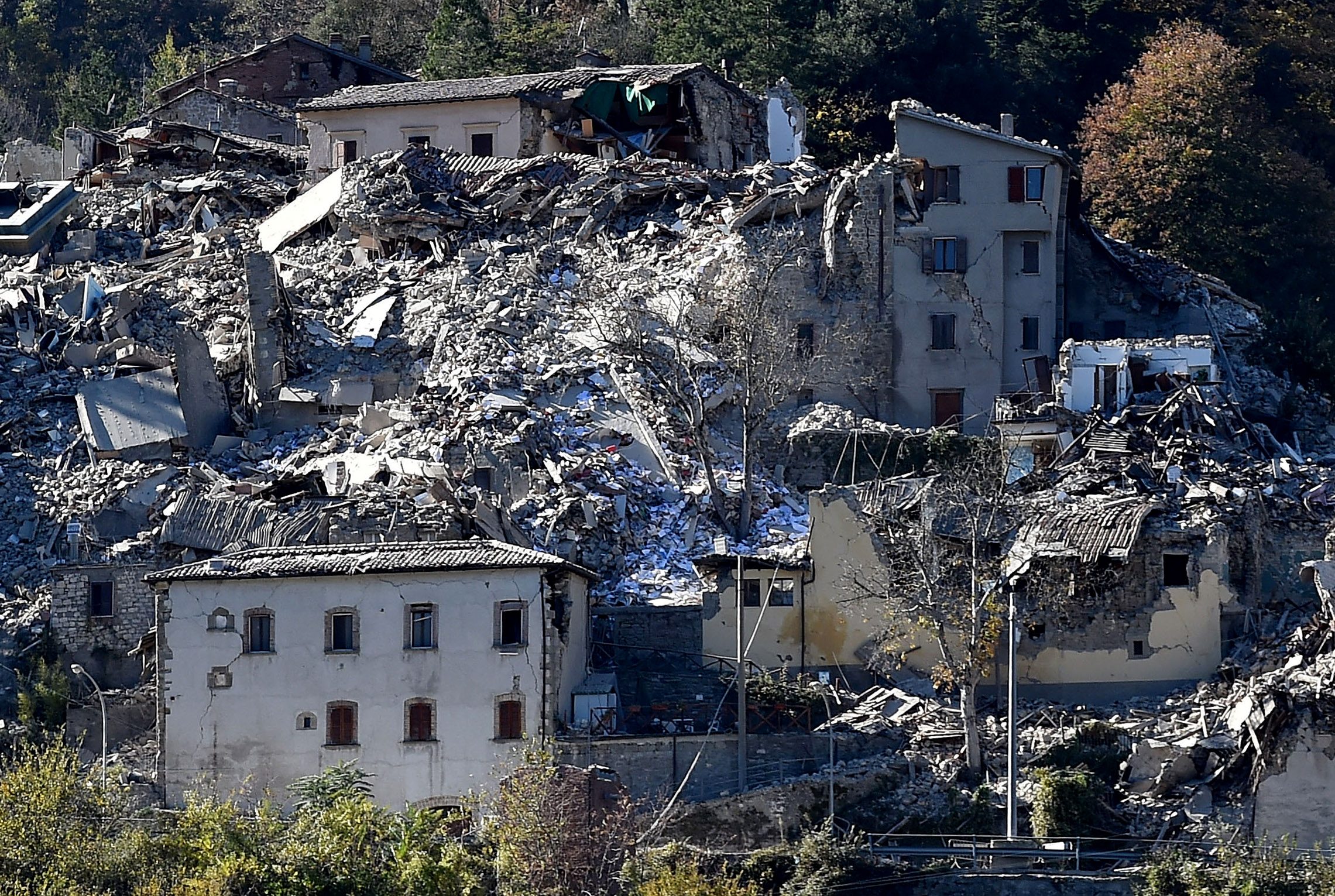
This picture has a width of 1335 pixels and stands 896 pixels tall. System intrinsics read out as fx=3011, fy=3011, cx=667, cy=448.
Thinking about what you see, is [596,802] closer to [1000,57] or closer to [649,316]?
[649,316]

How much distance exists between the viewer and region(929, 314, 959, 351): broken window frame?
64.3 m

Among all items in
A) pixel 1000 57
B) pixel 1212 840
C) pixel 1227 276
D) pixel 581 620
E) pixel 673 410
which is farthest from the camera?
pixel 1000 57

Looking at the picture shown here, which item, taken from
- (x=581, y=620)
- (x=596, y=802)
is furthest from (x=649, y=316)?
(x=596, y=802)

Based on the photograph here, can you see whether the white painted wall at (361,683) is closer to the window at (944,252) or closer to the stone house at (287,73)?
the window at (944,252)

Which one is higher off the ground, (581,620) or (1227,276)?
(1227,276)

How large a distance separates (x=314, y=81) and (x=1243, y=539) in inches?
1713

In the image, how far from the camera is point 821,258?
211ft

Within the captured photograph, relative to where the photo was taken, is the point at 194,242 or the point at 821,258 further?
the point at 194,242

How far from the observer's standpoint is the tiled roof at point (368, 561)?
50.3 metres

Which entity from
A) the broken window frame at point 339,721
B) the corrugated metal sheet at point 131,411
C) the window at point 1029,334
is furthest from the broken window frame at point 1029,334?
the broken window frame at point 339,721

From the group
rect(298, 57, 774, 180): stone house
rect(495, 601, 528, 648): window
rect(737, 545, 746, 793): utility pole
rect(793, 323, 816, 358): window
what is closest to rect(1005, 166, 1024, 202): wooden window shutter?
rect(793, 323, 816, 358): window

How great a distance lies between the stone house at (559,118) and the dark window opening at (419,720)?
26.2m

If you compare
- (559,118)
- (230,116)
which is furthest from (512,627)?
(230,116)

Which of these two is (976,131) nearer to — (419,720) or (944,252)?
(944,252)
